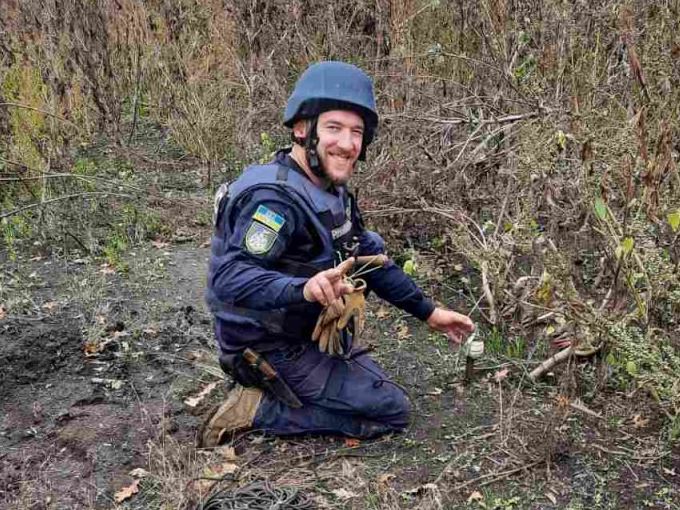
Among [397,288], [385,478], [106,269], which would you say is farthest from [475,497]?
[106,269]

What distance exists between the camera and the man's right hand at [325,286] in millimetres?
2791

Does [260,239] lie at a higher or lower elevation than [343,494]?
higher

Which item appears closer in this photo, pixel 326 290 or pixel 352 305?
pixel 326 290

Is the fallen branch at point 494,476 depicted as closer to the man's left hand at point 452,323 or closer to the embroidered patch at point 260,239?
the man's left hand at point 452,323

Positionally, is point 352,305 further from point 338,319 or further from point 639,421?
point 639,421

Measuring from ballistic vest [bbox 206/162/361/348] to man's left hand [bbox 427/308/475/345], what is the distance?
1.66 feet

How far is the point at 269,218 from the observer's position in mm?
3020

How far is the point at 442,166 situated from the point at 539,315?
110 centimetres

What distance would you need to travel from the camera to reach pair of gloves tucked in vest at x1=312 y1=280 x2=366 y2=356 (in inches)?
123

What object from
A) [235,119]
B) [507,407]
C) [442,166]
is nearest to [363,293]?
[507,407]

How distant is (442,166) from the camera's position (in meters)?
4.47

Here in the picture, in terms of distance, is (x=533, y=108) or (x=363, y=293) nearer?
(x=363, y=293)

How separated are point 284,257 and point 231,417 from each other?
2.30 ft

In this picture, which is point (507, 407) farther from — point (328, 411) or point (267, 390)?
point (267, 390)
